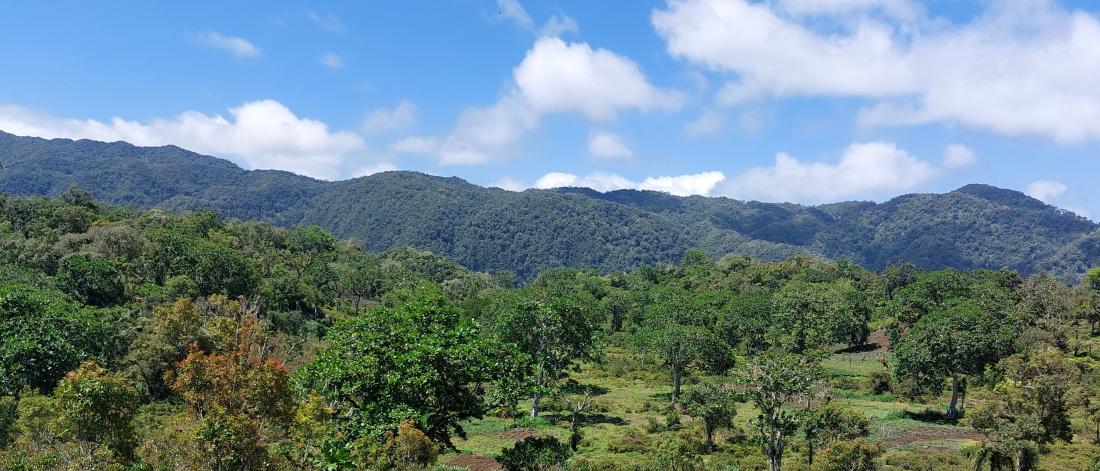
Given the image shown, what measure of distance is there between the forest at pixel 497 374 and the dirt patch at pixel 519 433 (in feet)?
1.00

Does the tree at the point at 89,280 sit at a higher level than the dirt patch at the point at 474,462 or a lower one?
higher

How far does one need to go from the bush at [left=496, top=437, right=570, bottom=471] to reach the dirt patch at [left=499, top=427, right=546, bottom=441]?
12.9m

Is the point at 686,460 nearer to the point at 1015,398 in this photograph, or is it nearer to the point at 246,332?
the point at 1015,398

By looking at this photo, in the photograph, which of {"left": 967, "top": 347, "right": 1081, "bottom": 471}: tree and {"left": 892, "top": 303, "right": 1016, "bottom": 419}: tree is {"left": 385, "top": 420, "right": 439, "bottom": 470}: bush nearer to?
{"left": 967, "top": 347, "right": 1081, "bottom": 471}: tree

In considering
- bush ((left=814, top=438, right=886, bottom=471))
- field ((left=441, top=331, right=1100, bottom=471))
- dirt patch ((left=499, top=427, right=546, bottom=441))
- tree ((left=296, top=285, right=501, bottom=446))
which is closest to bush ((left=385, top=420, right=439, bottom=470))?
tree ((left=296, top=285, right=501, bottom=446))

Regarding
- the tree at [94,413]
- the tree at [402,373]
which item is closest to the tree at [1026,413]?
the tree at [402,373]

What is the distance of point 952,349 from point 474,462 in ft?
106

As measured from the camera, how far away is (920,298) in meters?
70.1

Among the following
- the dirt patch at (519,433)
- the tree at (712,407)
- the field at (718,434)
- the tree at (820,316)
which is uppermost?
the tree at (820,316)

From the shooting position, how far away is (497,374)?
21.0 metres

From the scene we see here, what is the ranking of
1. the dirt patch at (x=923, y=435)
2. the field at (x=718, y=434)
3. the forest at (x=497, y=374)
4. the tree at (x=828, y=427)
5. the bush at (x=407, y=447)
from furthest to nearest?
the dirt patch at (x=923, y=435) → the tree at (x=828, y=427) → the field at (x=718, y=434) → the forest at (x=497, y=374) → the bush at (x=407, y=447)

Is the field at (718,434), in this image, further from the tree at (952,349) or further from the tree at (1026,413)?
the tree at (952,349)

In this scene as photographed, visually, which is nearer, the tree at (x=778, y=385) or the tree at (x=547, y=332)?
the tree at (x=778, y=385)

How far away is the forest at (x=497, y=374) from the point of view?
1750cm
